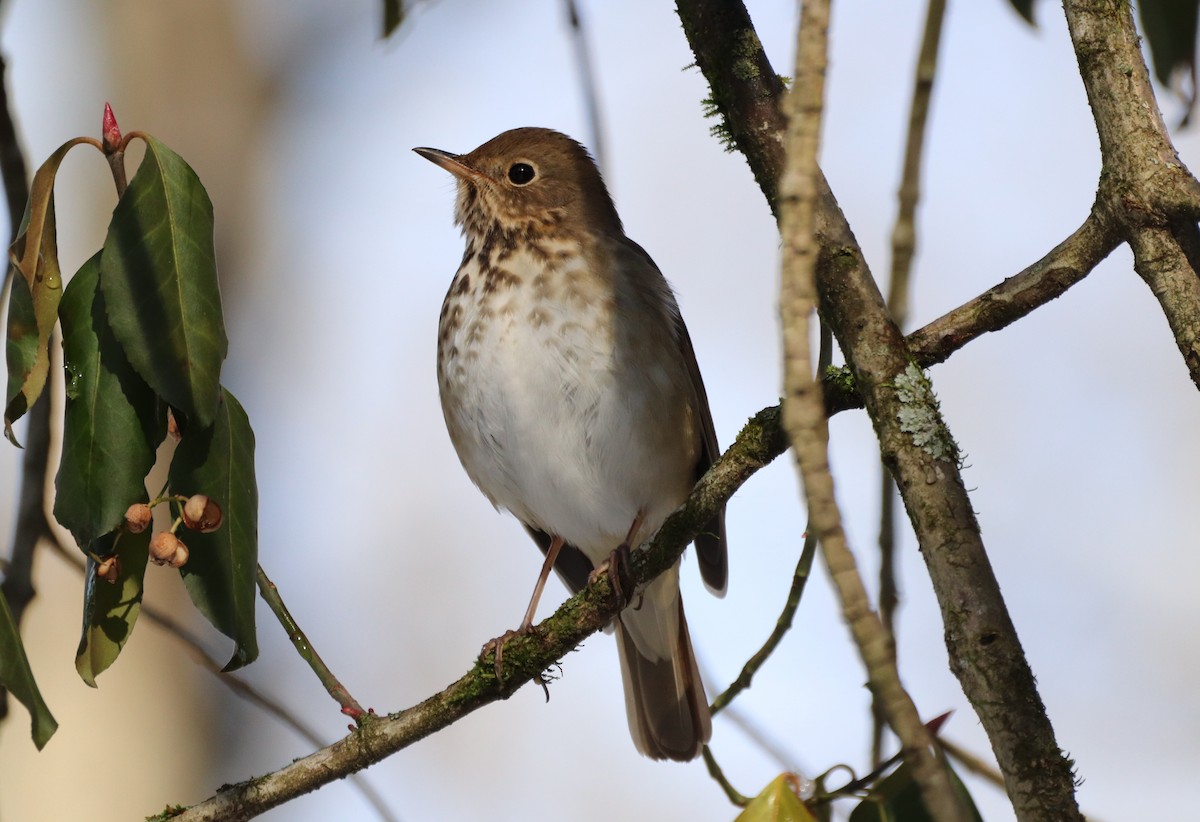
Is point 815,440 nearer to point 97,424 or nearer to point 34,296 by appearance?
point 97,424

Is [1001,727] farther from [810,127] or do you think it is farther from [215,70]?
[215,70]

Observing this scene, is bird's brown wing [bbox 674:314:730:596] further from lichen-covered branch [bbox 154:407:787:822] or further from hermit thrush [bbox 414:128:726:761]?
lichen-covered branch [bbox 154:407:787:822]

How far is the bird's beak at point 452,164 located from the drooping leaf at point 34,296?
2491 millimetres

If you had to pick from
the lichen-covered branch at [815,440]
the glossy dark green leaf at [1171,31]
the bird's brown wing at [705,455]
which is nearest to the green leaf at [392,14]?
the bird's brown wing at [705,455]

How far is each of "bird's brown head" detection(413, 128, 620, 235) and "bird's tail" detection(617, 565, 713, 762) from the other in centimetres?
137

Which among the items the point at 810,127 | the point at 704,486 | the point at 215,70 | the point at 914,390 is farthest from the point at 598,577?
the point at 215,70

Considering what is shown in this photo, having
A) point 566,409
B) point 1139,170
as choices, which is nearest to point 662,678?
point 566,409

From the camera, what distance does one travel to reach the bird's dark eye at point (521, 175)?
4.75 meters

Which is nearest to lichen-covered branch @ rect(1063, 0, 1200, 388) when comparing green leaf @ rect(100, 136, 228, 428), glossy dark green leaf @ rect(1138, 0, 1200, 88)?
glossy dark green leaf @ rect(1138, 0, 1200, 88)

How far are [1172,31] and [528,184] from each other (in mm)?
2313

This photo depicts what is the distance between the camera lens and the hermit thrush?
4.07 metres

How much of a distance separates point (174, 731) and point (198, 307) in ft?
12.7

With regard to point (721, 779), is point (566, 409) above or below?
above

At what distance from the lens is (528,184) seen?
4715 mm
